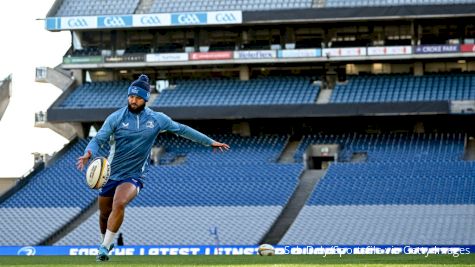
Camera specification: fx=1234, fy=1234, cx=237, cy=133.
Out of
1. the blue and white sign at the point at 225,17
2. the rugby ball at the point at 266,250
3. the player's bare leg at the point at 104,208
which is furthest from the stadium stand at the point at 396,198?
the player's bare leg at the point at 104,208

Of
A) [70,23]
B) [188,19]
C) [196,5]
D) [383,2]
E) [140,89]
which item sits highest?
[140,89]

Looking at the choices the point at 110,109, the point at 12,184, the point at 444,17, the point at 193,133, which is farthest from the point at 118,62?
the point at 193,133

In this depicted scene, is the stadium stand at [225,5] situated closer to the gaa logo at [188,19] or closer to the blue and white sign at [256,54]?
the gaa logo at [188,19]

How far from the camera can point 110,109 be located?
200 feet

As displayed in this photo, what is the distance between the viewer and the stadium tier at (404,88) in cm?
5719

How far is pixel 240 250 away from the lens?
4391cm

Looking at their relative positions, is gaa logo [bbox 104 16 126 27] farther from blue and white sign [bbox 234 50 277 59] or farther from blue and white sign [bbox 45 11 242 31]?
blue and white sign [bbox 234 50 277 59]

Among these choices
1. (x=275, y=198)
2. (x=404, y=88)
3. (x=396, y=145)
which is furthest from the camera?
(x=404, y=88)

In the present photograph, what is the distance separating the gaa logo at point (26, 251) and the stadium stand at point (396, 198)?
9.72 metres

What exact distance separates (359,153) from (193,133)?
37998mm

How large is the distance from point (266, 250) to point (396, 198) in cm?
1260

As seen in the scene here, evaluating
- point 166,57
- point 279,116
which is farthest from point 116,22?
point 279,116

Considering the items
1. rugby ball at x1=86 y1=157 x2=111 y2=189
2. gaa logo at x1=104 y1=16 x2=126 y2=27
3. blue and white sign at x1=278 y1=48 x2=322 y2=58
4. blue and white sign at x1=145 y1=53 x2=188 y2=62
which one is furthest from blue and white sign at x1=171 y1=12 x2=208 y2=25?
rugby ball at x1=86 y1=157 x2=111 y2=189

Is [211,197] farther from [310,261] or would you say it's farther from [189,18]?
[310,261]
